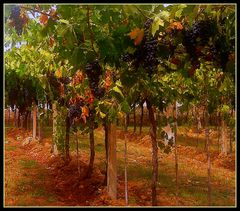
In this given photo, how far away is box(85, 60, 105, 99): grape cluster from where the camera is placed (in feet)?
16.3

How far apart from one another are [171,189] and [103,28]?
6.67m

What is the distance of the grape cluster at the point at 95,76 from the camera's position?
4973 mm

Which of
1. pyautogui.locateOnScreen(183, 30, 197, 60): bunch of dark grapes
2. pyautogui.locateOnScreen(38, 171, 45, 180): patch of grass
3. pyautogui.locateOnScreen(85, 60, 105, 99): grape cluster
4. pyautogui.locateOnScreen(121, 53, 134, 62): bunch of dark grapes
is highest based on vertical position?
pyautogui.locateOnScreen(183, 30, 197, 60): bunch of dark grapes

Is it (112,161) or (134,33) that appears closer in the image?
(134,33)

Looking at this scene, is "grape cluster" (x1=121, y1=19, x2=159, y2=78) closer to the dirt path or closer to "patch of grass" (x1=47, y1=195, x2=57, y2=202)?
the dirt path

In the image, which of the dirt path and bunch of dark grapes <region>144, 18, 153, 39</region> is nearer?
bunch of dark grapes <region>144, 18, 153, 39</region>

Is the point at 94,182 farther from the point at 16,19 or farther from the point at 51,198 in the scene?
the point at 16,19

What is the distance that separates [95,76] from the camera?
17.5 ft

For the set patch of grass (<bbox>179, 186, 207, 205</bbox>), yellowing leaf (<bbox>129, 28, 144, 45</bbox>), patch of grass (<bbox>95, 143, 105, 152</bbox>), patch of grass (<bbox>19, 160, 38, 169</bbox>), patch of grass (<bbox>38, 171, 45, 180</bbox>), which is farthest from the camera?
patch of grass (<bbox>95, 143, 105, 152</bbox>)

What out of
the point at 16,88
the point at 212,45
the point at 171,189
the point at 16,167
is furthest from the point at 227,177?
the point at 212,45

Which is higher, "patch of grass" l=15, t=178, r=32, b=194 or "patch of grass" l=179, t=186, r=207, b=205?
"patch of grass" l=15, t=178, r=32, b=194

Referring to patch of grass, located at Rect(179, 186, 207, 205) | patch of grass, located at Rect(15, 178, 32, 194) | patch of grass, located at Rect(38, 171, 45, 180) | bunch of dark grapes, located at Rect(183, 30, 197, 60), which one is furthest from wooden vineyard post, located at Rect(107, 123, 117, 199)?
bunch of dark grapes, located at Rect(183, 30, 197, 60)

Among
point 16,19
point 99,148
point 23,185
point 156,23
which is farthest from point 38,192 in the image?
point 99,148

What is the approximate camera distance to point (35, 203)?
801cm
